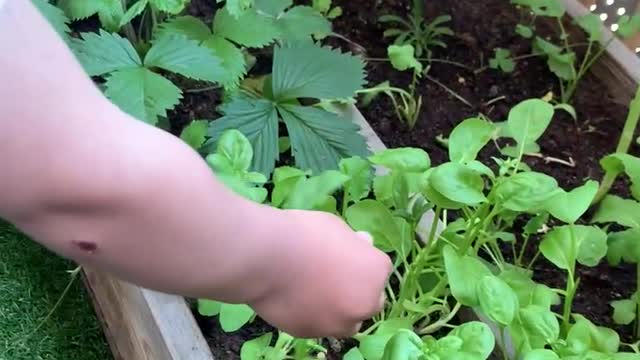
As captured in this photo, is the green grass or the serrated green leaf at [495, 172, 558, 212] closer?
the serrated green leaf at [495, 172, 558, 212]

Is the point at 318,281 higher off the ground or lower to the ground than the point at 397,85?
higher

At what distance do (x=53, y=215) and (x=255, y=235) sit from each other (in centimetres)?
13

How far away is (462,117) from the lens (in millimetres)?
1420

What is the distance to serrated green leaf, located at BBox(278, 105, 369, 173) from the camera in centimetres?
117

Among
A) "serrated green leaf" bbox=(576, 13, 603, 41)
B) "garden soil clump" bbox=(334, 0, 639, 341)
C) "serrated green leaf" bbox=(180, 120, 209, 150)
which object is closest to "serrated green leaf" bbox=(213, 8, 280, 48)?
"serrated green leaf" bbox=(180, 120, 209, 150)

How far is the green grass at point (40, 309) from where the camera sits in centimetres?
133

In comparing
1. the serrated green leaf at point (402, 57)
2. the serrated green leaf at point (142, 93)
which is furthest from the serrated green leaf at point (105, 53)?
the serrated green leaf at point (402, 57)

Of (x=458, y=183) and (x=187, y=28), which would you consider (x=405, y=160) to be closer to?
(x=458, y=183)

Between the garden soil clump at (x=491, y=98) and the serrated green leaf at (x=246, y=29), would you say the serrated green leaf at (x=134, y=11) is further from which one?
the garden soil clump at (x=491, y=98)

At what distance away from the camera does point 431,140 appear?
1.38 meters

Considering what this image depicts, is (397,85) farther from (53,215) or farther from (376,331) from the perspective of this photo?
(53,215)

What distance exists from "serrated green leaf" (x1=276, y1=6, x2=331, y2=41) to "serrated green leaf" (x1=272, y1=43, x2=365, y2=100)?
52 millimetres

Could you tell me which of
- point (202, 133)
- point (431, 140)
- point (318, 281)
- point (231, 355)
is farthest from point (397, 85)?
point (318, 281)

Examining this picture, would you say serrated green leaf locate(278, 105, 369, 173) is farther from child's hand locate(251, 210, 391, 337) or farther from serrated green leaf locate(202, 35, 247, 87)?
child's hand locate(251, 210, 391, 337)
